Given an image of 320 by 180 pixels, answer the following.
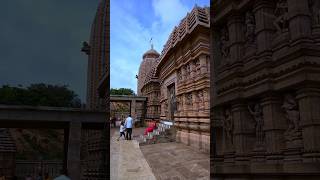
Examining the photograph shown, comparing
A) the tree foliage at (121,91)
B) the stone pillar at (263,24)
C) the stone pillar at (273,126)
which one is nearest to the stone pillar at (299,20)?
the stone pillar at (263,24)

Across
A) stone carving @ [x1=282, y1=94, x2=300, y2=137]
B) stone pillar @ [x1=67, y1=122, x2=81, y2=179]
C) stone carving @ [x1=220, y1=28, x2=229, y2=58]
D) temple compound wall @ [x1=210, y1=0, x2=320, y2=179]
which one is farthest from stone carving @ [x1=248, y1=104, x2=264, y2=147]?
stone pillar @ [x1=67, y1=122, x2=81, y2=179]

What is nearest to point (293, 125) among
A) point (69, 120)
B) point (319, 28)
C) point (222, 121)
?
point (222, 121)

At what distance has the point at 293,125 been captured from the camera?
1985 mm

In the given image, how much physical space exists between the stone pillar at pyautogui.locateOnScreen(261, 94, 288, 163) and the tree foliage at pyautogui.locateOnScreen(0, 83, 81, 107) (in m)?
30.4

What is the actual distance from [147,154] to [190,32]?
592mm

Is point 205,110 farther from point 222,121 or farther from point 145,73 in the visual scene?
point 145,73

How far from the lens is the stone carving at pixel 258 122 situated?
6.77 feet

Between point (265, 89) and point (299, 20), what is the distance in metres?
0.38

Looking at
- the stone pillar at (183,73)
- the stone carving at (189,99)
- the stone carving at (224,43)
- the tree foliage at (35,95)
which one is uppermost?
the tree foliage at (35,95)

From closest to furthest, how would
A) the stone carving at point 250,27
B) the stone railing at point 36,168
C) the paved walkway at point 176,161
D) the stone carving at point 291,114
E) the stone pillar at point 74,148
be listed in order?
1. the paved walkway at point 176,161
2. the stone carving at point 291,114
3. the stone carving at point 250,27
4. the stone pillar at point 74,148
5. the stone railing at point 36,168

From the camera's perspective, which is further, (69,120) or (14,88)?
(14,88)

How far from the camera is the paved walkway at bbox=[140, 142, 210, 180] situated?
1.75 metres

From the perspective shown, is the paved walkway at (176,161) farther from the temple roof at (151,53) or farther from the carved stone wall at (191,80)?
the temple roof at (151,53)

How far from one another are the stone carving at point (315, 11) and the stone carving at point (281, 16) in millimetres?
124
